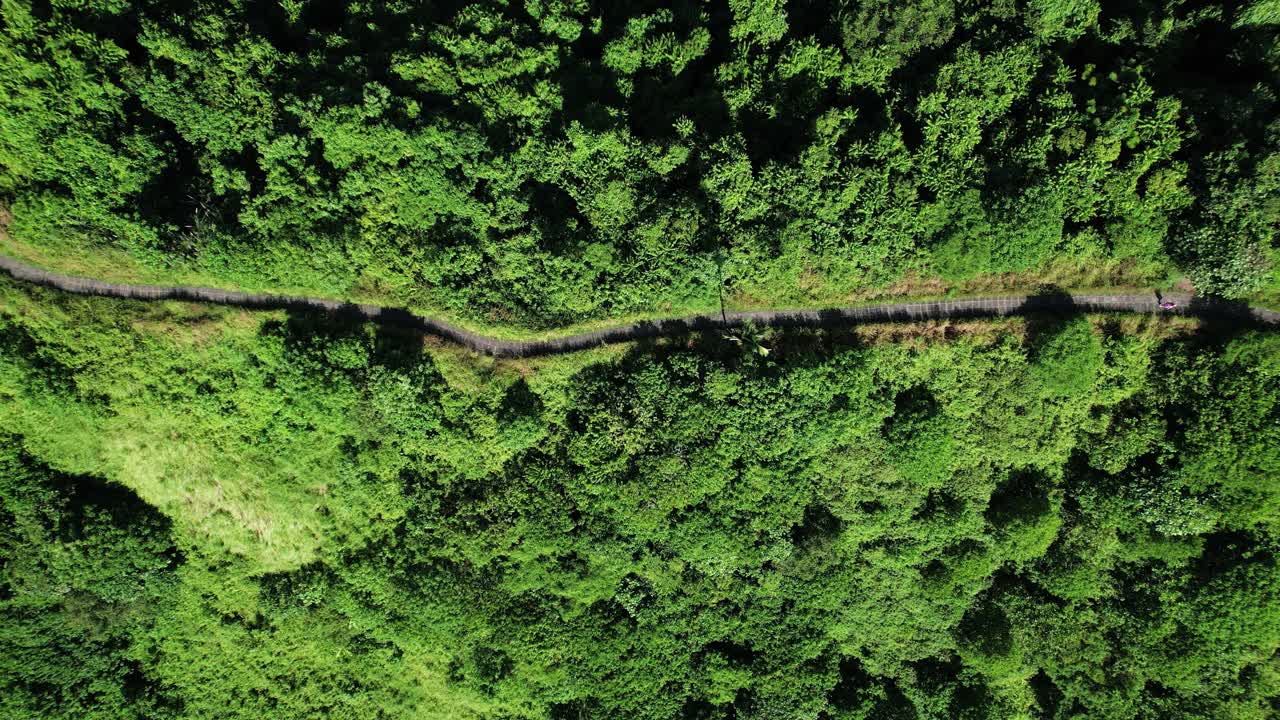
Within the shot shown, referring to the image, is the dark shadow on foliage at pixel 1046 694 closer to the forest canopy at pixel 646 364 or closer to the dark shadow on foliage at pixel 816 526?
the forest canopy at pixel 646 364

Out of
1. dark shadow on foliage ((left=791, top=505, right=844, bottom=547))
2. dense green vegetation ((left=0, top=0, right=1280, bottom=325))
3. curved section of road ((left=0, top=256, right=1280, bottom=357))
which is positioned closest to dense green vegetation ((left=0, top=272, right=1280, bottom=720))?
Answer: dark shadow on foliage ((left=791, top=505, right=844, bottom=547))

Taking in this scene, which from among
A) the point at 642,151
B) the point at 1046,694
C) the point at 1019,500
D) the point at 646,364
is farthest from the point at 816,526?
the point at 642,151

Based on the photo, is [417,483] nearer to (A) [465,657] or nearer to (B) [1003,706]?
(A) [465,657]

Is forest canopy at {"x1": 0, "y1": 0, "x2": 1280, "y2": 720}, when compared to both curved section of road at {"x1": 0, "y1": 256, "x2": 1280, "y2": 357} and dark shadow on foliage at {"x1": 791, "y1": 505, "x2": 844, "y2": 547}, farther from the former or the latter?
curved section of road at {"x1": 0, "y1": 256, "x2": 1280, "y2": 357}

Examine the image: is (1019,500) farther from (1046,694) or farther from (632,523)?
(632,523)

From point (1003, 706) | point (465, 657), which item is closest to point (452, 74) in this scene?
point (465, 657)
